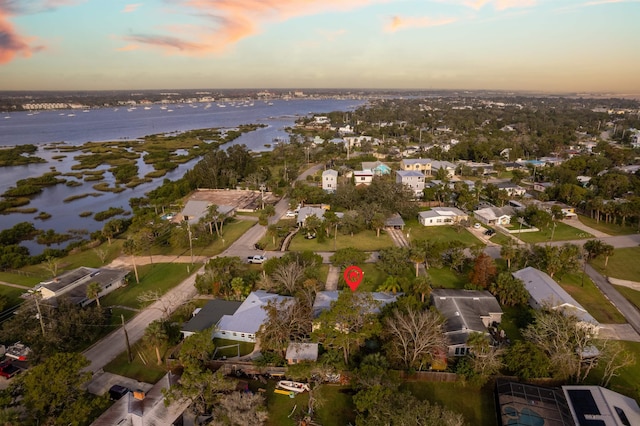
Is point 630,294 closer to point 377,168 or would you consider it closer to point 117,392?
point 117,392

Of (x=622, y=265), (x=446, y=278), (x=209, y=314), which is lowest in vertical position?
(x=622, y=265)

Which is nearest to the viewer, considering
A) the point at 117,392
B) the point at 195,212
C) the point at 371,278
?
the point at 117,392

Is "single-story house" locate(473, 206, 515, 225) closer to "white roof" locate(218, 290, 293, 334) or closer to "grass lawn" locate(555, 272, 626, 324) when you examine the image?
"grass lawn" locate(555, 272, 626, 324)

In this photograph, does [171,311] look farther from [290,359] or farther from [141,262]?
[141,262]

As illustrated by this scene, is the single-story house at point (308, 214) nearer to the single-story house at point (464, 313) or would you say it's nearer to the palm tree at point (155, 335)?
the single-story house at point (464, 313)

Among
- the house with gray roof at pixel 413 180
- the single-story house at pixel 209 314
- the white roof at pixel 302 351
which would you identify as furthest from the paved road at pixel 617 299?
the single-story house at pixel 209 314

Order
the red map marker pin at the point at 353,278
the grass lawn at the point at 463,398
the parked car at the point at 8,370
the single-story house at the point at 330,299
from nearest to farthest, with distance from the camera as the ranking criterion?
1. the grass lawn at the point at 463,398
2. the parked car at the point at 8,370
3. the single-story house at the point at 330,299
4. the red map marker pin at the point at 353,278

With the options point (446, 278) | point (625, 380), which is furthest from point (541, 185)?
point (625, 380)
